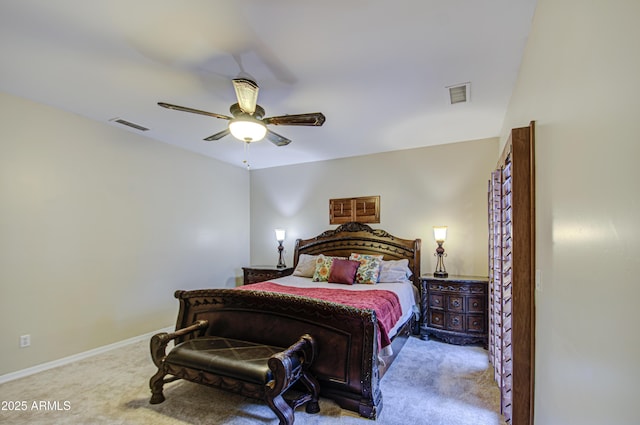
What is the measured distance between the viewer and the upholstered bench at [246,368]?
81.2 inches

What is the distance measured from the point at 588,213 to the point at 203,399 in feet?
9.66

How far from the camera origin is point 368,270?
13.6 feet

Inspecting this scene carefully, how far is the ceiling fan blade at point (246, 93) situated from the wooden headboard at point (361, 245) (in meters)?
2.85

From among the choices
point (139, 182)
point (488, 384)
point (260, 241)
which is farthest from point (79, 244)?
point (488, 384)

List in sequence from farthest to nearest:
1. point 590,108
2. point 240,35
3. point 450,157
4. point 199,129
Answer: point 450,157, point 199,129, point 240,35, point 590,108

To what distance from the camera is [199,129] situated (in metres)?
3.95

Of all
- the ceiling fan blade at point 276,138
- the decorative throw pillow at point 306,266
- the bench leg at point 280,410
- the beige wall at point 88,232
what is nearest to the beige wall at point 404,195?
the decorative throw pillow at point 306,266

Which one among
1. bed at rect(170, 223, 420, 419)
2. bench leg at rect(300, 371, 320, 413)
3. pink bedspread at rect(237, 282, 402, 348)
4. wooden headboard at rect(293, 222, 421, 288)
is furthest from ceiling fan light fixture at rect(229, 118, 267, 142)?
wooden headboard at rect(293, 222, 421, 288)

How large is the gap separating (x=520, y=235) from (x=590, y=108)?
0.97 meters

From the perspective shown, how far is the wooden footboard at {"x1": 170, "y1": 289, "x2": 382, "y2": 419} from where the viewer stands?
2.31m

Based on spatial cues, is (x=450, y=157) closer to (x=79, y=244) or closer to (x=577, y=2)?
(x=577, y=2)

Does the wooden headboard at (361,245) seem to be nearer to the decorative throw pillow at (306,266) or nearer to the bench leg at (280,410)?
the decorative throw pillow at (306,266)

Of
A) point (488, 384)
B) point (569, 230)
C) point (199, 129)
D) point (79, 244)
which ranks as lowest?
point (488, 384)

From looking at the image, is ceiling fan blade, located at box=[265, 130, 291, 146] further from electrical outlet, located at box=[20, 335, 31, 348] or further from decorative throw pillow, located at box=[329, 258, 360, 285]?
electrical outlet, located at box=[20, 335, 31, 348]
